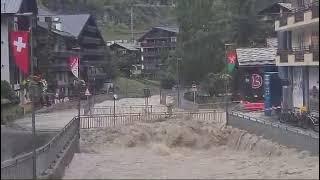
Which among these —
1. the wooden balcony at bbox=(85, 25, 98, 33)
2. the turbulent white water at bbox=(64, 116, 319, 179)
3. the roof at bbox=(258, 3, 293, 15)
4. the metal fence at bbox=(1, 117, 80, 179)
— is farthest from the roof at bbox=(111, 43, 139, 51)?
the metal fence at bbox=(1, 117, 80, 179)

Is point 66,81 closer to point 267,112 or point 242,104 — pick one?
point 242,104

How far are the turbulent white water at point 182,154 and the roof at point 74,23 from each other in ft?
109

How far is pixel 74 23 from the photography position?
70.4 metres

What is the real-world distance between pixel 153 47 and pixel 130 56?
15.5 feet

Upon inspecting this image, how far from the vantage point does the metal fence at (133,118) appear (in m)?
38.1

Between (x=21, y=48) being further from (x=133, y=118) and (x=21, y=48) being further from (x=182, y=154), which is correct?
(x=133, y=118)

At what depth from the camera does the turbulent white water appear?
21516mm

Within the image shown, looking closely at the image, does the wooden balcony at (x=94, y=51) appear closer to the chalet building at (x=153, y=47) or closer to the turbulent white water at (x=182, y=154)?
the chalet building at (x=153, y=47)

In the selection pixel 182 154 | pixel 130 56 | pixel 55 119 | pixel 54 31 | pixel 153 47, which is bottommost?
pixel 182 154

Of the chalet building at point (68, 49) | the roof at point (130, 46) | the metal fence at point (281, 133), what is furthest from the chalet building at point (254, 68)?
the roof at point (130, 46)

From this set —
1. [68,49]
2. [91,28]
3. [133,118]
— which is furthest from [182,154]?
[91,28]

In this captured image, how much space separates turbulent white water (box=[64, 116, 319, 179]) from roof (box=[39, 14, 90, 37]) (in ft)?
109

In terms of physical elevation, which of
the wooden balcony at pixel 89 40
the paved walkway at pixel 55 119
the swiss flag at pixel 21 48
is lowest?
the paved walkway at pixel 55 119

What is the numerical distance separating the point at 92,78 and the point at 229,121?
40.8 m
